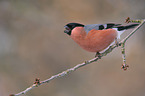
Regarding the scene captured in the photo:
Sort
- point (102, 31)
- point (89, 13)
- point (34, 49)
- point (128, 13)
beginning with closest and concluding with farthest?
point (102, 31) → point (128, 13) → point (89, 13) → point (34, 49)

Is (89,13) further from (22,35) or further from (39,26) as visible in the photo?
(22,35)

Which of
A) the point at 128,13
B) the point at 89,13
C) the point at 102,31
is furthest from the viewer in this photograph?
the point at 89,13

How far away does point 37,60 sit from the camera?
5.39 metres

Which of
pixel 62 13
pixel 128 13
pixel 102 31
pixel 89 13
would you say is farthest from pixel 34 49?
pixel 102 31

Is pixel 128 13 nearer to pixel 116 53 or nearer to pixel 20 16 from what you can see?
pixel 116 53

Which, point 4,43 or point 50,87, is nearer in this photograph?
point 50,87

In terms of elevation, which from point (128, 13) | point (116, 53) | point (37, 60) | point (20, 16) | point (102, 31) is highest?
point (20, 16)

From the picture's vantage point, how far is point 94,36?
2.11m

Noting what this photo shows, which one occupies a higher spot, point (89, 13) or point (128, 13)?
point (89, 13)

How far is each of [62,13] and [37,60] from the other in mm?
1365

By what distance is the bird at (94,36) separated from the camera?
2.06 metres

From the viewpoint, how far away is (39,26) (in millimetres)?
5562

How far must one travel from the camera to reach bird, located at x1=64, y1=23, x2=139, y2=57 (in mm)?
2061

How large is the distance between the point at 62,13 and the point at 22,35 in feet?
4.13
